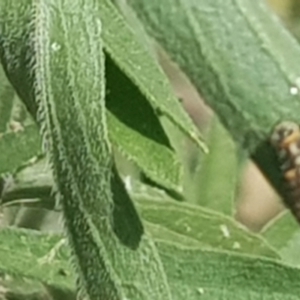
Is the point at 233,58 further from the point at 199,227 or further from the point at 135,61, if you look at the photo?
the point at 199,227

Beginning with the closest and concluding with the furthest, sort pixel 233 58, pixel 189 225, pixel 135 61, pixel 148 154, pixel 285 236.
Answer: pixel 233 58 → pixel 135 61 → pixel 148 154 → pixel 189 225 → pixel 285 236

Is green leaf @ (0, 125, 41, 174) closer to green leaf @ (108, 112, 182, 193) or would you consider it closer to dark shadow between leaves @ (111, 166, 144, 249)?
green leaf @ (108, 112, 182, 193)

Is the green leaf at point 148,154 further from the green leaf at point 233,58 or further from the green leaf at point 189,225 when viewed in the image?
the green leaf at point 233,58

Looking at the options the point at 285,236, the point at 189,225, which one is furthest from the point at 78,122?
the point at 285,236

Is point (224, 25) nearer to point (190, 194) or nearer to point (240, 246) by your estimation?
point (240, 246)

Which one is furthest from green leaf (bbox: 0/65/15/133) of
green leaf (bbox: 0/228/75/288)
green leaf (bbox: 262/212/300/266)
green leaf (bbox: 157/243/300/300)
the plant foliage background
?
green leaf (bbox: 262/212/300/266)

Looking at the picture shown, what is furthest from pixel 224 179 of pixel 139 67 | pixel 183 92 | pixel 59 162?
pixel 183 92

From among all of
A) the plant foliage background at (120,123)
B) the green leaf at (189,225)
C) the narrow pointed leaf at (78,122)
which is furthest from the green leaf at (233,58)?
the green leaf at (189,225)
